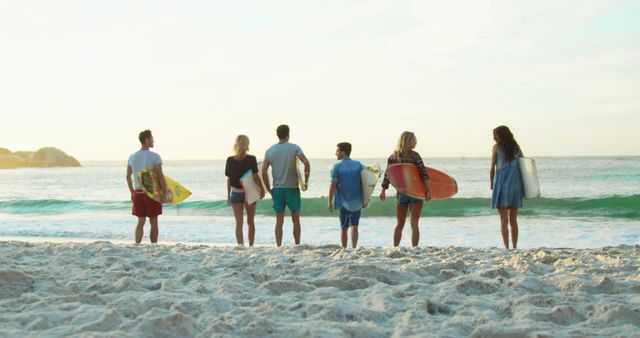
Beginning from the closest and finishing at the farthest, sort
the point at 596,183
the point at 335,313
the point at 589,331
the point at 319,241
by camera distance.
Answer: the point at 589,331
the point at 335,313
the point at 319,241
the point at 596,183

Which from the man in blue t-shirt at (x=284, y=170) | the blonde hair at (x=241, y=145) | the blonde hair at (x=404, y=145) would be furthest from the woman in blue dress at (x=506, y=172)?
the blonde hair at (x=241, y=145)

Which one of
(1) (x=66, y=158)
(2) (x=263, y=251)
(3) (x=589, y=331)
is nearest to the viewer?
(3) (x=589, y=331)

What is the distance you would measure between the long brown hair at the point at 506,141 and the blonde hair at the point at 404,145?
89 cm

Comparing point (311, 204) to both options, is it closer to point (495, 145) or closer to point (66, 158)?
point (495, 145)

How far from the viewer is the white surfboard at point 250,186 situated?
7.12 m

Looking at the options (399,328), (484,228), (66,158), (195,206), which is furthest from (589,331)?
(66,158)

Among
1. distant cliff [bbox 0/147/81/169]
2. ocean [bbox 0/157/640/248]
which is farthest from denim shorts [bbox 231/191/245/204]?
distant cliff [bbox 0/147/81/169]

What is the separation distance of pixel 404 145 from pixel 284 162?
1335 millimetres

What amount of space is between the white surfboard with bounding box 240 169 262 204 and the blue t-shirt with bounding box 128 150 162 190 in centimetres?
99

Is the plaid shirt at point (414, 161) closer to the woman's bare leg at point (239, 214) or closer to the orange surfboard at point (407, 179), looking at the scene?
the orange surfboard at point (407, 179)

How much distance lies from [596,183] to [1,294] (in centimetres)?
2712

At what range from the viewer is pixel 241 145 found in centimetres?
717

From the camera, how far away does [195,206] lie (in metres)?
19.7

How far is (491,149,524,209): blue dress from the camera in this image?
22.3 feet
